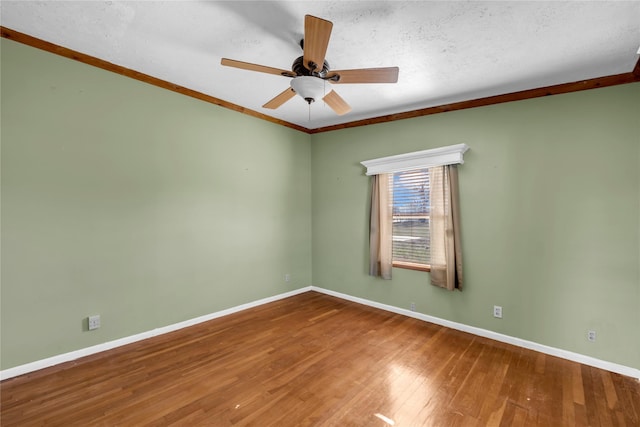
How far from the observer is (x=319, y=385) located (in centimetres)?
234

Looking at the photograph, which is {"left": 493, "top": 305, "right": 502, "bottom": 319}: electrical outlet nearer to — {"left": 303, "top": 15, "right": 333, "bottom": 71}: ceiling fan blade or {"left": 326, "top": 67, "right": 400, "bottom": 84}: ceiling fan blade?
{"left": 326, "top": 67, "right": 400, "bottom": 84}: ceiling fan blade

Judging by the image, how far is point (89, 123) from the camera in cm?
273

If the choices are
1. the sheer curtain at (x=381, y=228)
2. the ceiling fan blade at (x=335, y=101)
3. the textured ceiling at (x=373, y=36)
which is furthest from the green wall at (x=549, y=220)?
the ceiling fan blade at (x=335, y=101)

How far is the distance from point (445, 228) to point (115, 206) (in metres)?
3.70

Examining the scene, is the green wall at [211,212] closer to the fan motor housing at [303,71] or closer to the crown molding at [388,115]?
the crown molding at [388,115]

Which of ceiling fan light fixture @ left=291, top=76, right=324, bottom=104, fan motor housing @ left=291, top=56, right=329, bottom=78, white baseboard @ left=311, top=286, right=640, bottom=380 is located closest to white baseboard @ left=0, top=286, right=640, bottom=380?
white baseboard @ left=311, top=286, right=640, bottom=380

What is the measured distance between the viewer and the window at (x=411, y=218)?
12.5 feet

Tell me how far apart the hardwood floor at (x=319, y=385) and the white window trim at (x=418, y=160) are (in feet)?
6.83

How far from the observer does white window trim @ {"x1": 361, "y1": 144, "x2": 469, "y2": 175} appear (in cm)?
345

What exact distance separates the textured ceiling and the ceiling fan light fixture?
38cm

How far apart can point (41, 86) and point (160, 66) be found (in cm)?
97

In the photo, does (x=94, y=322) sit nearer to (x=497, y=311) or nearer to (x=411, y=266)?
(x=411, y=266)

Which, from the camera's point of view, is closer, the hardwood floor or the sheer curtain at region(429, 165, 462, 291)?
the hardwood floor

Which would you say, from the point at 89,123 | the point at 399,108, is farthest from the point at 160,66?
the point at 399,108
